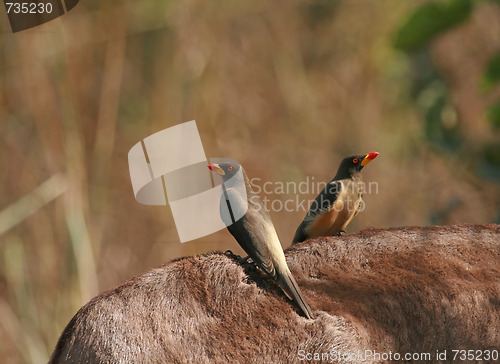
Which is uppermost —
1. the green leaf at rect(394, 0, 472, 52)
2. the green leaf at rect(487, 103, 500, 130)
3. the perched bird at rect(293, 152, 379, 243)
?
the green leaf at rect(394, 0, 472, 52)

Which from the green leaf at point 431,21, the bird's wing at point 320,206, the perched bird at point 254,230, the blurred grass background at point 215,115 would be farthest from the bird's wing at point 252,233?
the green leaf at point 431,21

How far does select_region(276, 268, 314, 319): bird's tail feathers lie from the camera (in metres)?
2.41

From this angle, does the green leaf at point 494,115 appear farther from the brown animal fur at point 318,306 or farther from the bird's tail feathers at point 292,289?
the bird's tail feathers at point 292,289

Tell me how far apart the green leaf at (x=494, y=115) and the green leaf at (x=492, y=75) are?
0.18 m

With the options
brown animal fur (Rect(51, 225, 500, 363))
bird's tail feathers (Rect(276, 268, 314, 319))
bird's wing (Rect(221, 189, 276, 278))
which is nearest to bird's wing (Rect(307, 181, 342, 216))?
brown animal fur (Rect(51, 225, 500, 363))

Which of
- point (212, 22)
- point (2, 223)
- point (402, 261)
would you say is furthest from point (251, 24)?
point (402, 261)

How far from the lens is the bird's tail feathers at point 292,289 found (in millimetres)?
2406

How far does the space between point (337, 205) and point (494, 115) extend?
2.29m

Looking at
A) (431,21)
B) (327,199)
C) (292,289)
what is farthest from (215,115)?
(292,289)

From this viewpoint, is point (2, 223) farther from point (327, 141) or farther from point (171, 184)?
point (327, 141)

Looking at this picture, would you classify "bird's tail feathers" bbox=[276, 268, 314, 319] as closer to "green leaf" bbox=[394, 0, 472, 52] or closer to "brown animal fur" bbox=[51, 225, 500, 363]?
"brown animal fur" bbox=[51, 225, 500, 363]

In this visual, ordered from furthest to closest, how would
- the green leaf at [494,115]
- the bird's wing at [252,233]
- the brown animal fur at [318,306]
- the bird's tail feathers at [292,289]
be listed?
the green leaf at [494,115] < the bird's wing at [252,233] < the bird's tail feathers at [292,289] < the brown animal fur at [318,306]

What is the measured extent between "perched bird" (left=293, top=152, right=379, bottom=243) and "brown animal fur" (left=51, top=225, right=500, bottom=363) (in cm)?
64

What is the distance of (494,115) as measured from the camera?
201 inches
